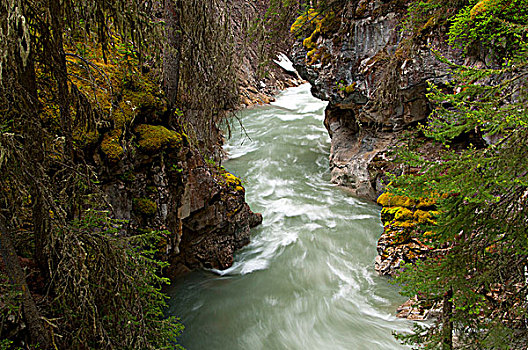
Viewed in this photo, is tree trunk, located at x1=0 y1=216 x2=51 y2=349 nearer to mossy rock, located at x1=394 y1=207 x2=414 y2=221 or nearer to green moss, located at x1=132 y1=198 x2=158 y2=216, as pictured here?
green moss, located at x1=132 y1=198 x2=158 y2=216

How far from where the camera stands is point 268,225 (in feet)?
28.8

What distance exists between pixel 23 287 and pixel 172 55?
4.45 meters

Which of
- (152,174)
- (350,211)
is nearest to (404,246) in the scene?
(350,211)

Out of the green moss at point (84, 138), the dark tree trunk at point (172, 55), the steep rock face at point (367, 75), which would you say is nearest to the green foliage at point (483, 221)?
the green moss at point (84, 138)

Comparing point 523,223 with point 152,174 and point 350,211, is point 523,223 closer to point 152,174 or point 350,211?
point 152,174

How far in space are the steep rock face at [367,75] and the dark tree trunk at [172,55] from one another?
20.1 ft

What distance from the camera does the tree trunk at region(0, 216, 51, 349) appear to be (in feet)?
6.82

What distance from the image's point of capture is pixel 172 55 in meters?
5.45

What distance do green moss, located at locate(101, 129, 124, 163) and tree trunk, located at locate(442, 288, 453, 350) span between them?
170 inches

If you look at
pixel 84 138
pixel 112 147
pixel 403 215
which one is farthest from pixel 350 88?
pixel 84 138

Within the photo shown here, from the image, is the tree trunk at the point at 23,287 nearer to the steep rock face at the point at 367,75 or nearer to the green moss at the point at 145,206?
the green moss at the point at 145,206

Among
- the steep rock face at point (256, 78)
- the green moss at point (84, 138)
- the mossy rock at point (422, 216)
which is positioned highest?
the steep rock face at point (256, 78)

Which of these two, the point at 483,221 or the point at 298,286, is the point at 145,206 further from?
the point at 483,221

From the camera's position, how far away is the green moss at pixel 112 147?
156 inches
